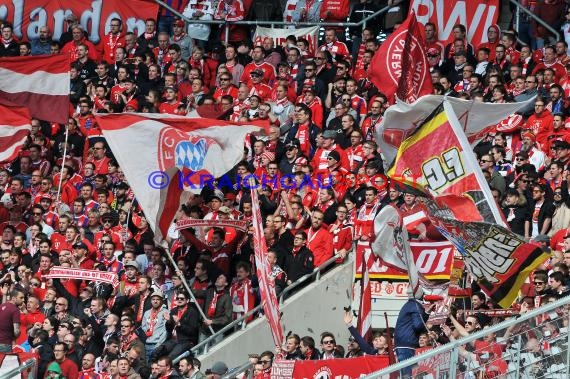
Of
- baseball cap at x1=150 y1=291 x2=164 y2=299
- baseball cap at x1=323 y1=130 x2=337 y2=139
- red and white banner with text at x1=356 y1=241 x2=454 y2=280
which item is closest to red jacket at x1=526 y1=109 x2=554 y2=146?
baseball cap at x1=323 y1=130 x2=337 y2=139

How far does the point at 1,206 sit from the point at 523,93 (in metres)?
7.06

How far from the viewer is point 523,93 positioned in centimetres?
2119

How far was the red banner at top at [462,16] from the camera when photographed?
80.7 ft

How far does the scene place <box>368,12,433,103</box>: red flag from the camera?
1791 centimetres

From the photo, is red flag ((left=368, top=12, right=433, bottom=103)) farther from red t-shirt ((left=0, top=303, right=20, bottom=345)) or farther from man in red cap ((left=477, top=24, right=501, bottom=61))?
red t-shirt ((left=0, top=303, right=20, bottom=345))

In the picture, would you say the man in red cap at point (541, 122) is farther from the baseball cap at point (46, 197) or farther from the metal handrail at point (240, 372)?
the baseball cap at point (46, 197)

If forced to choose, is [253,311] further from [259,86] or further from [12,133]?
[259,86]

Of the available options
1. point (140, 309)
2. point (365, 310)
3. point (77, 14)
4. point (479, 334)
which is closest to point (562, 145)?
point (365, 310)

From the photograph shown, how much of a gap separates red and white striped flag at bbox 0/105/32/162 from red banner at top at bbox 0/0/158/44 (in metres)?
5.01

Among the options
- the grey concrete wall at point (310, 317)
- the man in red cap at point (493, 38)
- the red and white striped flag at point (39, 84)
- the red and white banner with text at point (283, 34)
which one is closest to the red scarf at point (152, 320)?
the grey concrete wall at point (310, 317)

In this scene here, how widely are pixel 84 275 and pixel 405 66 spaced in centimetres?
480

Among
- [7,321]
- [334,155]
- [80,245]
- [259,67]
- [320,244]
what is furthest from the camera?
[259,67]

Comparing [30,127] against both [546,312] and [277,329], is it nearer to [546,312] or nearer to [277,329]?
[277,329]

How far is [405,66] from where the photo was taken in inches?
707
